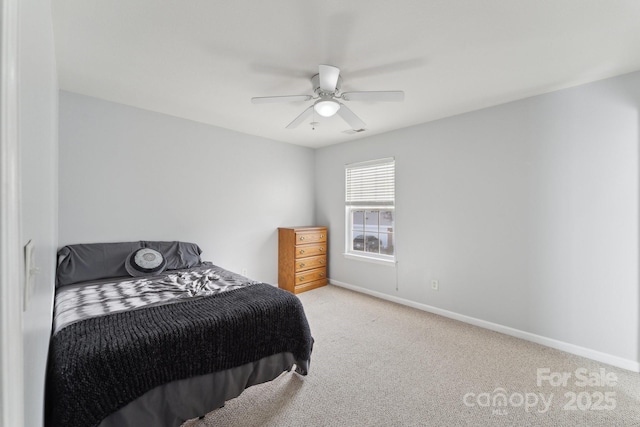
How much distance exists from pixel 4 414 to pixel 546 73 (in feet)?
11.0

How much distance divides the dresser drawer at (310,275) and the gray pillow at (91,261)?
2.24m

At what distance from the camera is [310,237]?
460cm

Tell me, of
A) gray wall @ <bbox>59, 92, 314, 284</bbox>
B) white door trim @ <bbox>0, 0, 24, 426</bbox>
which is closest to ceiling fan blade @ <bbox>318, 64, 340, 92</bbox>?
white door trim @ <bbox>0, 0, 24, 426</bbox>

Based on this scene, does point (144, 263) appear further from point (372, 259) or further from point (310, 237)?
point (372, 259)

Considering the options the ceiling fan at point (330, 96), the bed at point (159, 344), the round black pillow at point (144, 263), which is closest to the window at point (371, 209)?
the ceiling fan at point (330, 96)

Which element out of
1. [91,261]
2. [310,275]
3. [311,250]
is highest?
[91,261]

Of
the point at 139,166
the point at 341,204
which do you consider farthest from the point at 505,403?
the point at 139,166

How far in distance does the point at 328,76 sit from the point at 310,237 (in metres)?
2.84

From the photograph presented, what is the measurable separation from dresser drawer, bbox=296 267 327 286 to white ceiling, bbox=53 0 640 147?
8.36 feet

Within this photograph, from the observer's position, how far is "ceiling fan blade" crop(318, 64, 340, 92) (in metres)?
2.07

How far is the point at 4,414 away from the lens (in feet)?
1.08

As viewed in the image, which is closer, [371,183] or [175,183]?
[175,183]

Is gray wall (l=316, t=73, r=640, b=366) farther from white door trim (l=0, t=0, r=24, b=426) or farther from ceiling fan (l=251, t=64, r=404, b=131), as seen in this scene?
white door trim (l=0, t=0, r=24, b=426)

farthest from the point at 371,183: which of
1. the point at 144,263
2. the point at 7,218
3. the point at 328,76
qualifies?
the point at 7,218
